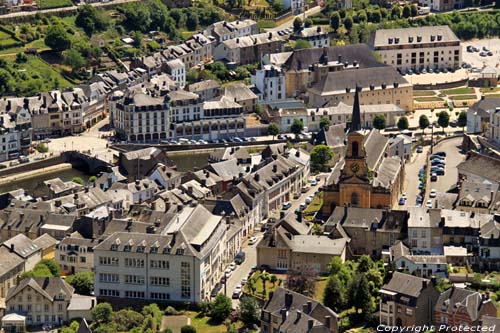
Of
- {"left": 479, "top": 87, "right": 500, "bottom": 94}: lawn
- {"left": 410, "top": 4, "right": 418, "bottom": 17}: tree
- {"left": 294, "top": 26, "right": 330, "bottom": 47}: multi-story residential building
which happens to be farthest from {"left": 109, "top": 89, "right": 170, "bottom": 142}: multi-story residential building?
{"left": 410, "top": 4, "right": 418, "bottom": 17}: tree

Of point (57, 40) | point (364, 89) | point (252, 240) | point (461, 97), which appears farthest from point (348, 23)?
point (252, 240)

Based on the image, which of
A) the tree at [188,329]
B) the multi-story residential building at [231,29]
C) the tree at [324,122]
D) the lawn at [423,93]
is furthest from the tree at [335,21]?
the tree at [188,329]

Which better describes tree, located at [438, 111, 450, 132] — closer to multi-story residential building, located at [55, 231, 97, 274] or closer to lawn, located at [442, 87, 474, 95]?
lawn, located at [442, 87, 474, 95]

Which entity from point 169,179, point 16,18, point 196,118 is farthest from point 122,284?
point 16,18

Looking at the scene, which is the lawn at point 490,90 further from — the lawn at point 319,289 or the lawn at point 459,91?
the lawn at point 319,289

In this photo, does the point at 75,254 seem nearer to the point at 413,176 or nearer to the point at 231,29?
the point at 413,176
